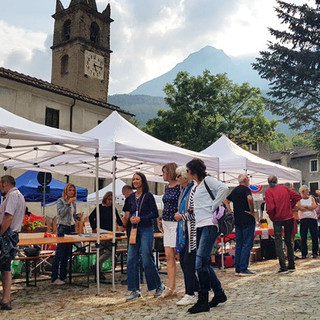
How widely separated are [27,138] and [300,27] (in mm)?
22197

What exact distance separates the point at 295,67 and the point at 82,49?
65.1 feet

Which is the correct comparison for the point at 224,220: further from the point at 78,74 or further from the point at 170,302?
the point at 78,74

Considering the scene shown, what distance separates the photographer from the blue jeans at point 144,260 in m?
6.31

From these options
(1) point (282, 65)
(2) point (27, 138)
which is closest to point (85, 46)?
(1) point (282, 65)

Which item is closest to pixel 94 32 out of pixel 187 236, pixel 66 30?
pixel 66 30

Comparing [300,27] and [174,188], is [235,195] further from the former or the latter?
[300,27]

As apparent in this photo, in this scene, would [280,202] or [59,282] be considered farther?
[280,202]

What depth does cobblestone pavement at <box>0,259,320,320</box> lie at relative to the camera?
521 cm

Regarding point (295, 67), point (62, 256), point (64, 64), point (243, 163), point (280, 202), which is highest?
point (64, 64)

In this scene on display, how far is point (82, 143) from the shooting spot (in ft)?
22.5

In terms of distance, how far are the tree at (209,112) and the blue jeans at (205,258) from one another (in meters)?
30.0

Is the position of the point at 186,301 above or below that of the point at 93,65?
below

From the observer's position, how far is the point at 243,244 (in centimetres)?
870

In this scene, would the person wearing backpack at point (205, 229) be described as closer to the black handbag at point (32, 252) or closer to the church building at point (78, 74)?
the black handbag at point (32, 252)
